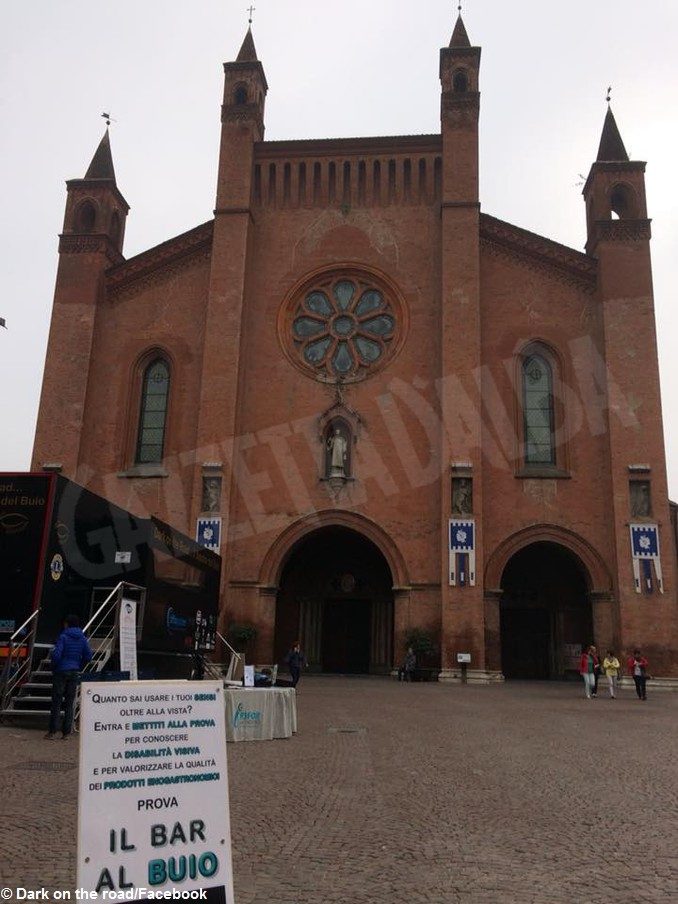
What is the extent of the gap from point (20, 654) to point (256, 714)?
390cm

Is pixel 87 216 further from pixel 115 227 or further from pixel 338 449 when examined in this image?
pixel 338 449

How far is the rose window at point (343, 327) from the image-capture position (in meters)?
26.5

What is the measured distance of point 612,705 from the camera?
58.5 feet

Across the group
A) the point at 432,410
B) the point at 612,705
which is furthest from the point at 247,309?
the point at 612,705

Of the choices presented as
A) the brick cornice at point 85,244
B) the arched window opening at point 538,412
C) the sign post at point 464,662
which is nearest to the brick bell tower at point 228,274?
the brick cornice at point 85,244

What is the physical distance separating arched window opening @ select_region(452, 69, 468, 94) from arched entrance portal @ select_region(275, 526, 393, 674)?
1605 centimetres

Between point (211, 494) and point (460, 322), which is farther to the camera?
point (460, 322)

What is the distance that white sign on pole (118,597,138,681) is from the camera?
11.5 metres

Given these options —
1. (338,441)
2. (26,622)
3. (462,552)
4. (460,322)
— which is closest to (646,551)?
(462,552)

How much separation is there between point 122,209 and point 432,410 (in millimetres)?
14406

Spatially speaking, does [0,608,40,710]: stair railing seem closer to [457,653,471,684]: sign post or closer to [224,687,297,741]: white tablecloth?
[224,687,297,741]: white tablecloth

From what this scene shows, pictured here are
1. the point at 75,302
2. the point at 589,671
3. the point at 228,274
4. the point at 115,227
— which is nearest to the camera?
the point at 589,671

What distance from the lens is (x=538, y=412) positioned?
25.7 m

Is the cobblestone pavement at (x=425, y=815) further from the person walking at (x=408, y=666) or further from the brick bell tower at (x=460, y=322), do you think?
the brick bell tower at (x=460, y=322)
